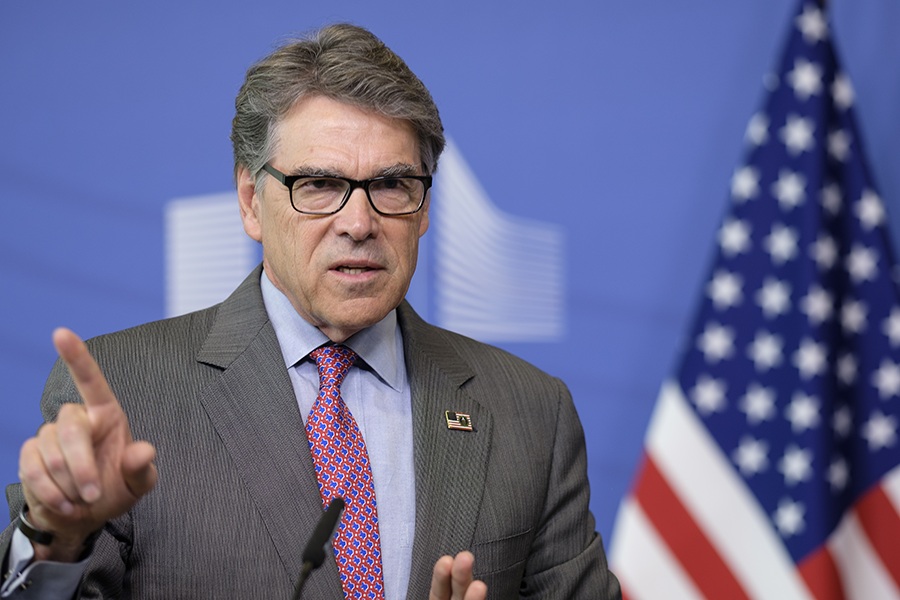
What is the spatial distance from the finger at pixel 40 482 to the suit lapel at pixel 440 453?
2.16 feet

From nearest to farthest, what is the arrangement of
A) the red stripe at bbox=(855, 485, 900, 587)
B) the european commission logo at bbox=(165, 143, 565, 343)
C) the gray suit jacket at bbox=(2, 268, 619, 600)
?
the gray suit jacket at bbox=(2, 268, 619, 600) < the red stripe at bbox=(855, 485, 900, 587) < the european commission logo at bbox=(165, 143, 565, 343)

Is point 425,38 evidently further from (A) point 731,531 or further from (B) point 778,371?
(A) point 731,531

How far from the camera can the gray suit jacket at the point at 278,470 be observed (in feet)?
4.72

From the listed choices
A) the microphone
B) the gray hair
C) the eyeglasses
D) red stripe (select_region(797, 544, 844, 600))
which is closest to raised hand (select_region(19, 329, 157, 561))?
the microphone

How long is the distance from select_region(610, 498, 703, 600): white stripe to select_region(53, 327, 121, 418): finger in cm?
193

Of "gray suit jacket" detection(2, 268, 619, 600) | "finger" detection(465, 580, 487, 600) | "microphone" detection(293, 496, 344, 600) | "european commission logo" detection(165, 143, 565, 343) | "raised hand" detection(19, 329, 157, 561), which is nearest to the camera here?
"microphone" detection(293, 496, 344, 600)

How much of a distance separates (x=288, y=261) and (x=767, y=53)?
2008 millimetres

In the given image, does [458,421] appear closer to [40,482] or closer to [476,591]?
[476,591]

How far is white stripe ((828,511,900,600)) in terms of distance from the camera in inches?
101

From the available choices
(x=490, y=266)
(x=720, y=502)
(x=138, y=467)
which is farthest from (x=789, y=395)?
(x=138, y=467)

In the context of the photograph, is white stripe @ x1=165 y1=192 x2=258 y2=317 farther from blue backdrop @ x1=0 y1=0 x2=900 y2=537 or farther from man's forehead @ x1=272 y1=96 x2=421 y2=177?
man's forehead @ x1=272 y1=96 x2=421 y2=177

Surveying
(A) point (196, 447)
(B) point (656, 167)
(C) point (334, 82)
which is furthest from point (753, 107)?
(A) point (196, 447)

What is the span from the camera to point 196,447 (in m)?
1.51

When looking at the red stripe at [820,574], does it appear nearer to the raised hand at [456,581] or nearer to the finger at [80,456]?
the raised hand at [456,581]
